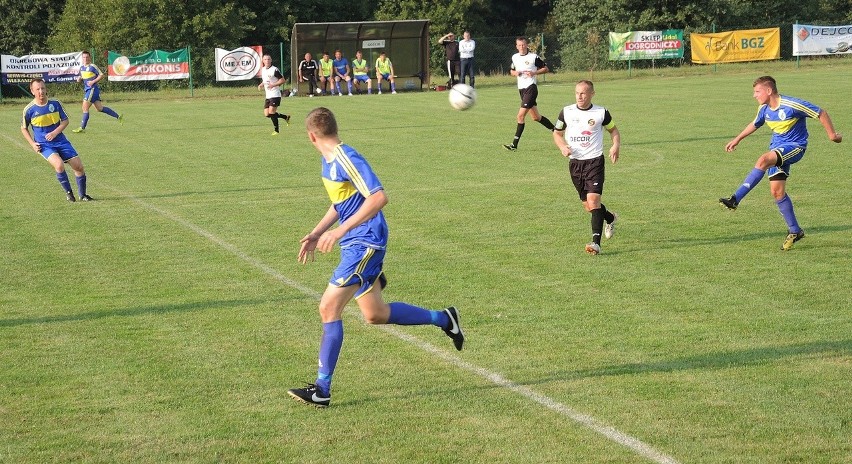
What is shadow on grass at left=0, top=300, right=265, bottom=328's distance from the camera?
332 inches

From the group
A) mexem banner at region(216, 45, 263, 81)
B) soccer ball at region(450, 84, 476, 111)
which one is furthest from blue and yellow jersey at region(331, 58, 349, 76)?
soccer ball at region(450, 84, 476, 111)

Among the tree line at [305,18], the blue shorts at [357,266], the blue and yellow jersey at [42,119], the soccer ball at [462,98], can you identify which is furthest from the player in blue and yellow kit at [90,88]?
the tree line at [305,18]

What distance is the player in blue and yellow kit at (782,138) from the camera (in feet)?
35.1

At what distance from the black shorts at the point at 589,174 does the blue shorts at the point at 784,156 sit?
5.87 ft

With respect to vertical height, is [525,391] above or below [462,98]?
below

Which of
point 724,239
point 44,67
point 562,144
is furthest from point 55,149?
point 44,67

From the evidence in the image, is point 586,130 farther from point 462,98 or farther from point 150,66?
point 150,66

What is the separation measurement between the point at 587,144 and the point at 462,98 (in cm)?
574

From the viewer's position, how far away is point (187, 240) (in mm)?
11883

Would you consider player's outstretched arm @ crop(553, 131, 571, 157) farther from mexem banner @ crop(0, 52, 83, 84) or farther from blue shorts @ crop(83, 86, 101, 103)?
mexem banner @ crop(0, 52, 83, 84)

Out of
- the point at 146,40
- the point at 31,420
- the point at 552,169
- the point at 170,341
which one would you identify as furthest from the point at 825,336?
the point at 146,40

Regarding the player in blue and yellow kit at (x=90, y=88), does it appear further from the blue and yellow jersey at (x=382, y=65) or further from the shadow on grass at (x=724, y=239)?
the shadow on grass at (x=724, y=239)

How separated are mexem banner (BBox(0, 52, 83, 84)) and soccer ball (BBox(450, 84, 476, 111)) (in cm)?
2692

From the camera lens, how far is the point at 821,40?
44469 millimetres
